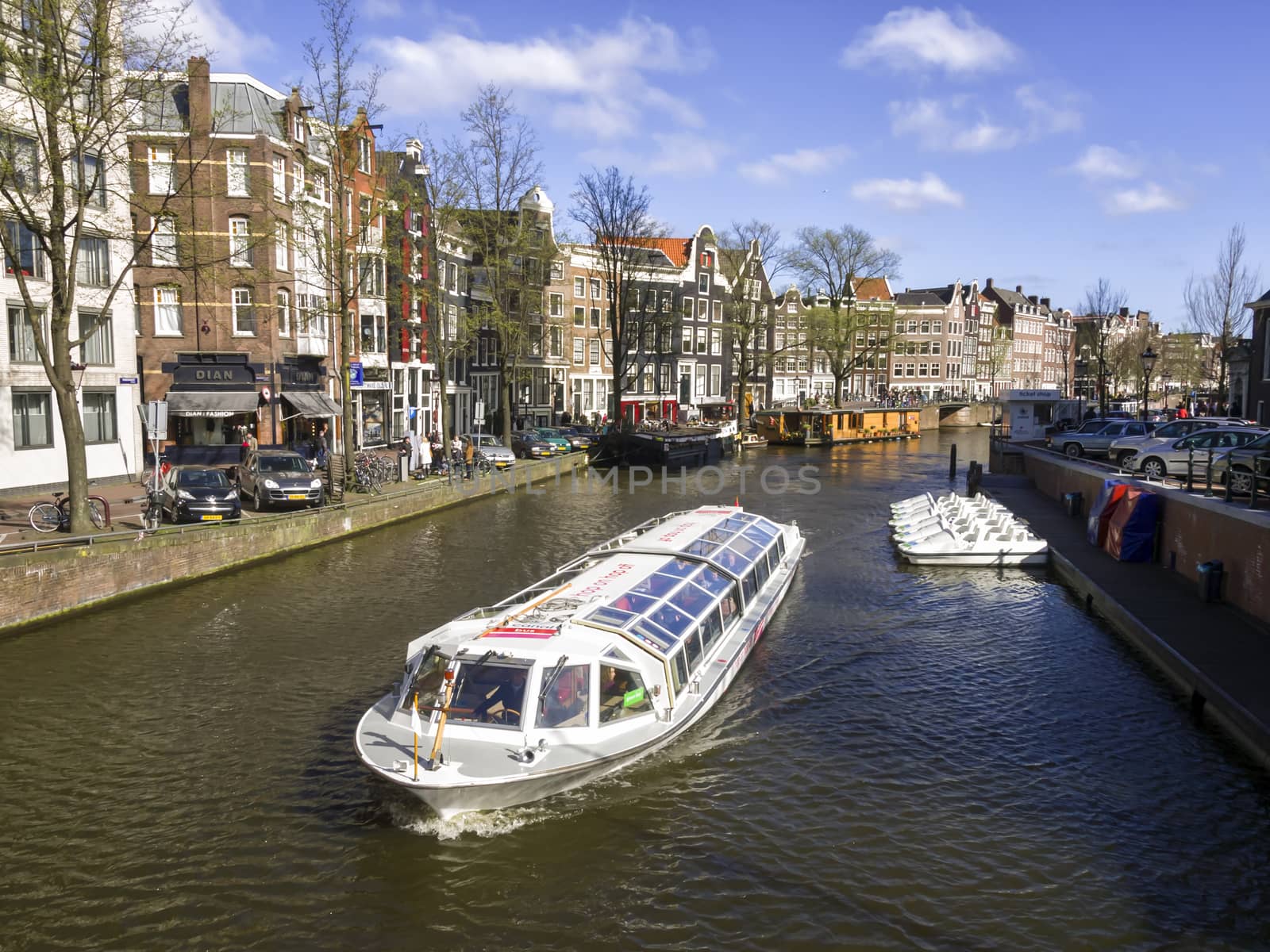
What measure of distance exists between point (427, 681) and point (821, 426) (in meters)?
63.6

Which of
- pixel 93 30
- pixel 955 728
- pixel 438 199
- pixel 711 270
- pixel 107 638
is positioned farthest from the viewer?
pixel 711 270

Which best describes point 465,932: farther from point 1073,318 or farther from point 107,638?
point 1073,318

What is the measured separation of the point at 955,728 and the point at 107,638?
614 inches

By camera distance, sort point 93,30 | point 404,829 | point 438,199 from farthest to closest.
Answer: point 438,199 < point 93,30 < point 404,829

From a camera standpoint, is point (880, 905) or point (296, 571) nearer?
point (880, 905)

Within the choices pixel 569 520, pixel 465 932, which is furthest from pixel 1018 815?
pixel 569 520

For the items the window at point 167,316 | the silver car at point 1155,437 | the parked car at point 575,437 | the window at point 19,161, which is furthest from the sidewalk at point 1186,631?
the window at point 167,316

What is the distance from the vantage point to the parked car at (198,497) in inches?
965

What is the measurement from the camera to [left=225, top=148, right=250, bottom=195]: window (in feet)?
127

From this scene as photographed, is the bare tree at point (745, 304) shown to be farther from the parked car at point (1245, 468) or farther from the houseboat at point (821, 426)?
the parked car at point (1245, 468)

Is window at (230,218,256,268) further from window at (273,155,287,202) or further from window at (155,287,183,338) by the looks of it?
window at (155,287,183,338)

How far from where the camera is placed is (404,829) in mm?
10938

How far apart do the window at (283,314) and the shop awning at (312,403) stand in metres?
2.65

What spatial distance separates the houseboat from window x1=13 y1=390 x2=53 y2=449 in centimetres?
5299
